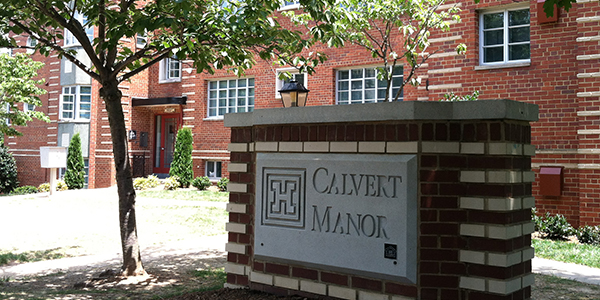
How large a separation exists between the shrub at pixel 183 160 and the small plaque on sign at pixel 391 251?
54.7ft

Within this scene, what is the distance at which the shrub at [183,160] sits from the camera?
20.0m

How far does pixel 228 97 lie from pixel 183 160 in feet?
9.89

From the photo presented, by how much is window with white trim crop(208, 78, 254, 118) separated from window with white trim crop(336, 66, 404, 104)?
404 centimetres

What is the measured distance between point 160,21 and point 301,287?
9.30 ft

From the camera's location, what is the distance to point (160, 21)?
16.3ft

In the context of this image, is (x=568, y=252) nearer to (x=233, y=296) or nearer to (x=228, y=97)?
(x=233, y=296)

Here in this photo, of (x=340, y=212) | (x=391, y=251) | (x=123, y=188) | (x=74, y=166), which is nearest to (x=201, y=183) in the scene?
(x=74, y=166)

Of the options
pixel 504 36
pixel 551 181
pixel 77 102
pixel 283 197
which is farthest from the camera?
pixel 77 102

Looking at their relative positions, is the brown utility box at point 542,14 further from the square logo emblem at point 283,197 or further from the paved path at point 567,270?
the square logo emblem at point 283,197

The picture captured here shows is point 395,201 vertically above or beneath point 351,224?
above

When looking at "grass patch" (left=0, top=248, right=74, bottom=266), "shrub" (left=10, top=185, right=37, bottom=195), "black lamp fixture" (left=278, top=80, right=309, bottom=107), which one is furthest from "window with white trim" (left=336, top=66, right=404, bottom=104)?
"shrub" (left=10, top=185, right=37, bottom=195)

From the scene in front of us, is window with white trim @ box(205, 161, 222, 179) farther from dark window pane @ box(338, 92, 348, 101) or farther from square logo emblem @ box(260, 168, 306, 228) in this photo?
square logo emblem @ box(260, 168, 306, 228)

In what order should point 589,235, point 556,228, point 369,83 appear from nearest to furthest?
point 589,235, point 556,228, point 369,83

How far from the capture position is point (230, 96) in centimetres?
2016
